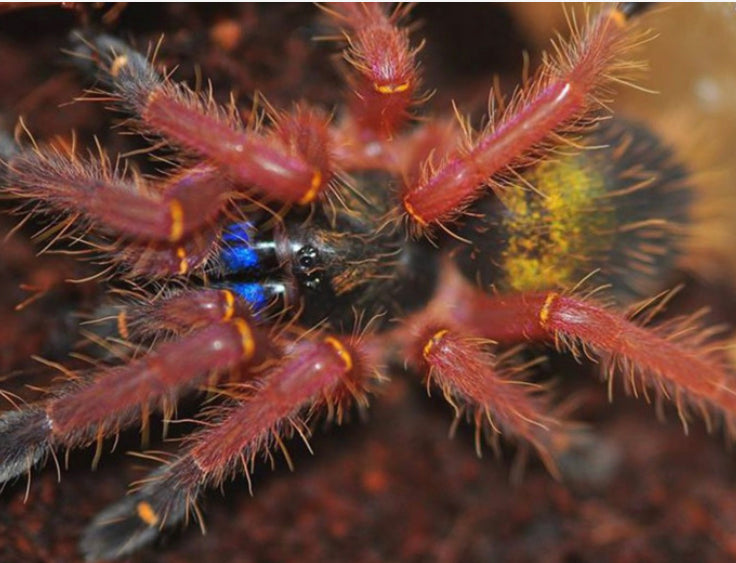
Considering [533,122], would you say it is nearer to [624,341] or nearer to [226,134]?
[624,341]

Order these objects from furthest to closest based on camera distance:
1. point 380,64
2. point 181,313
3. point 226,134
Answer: point 380,64
point 181,313
point 226,134

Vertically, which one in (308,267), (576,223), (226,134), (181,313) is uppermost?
(576,223)

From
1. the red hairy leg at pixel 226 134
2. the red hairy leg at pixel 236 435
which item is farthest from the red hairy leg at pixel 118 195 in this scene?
the red hairy leg at pixel 236 435

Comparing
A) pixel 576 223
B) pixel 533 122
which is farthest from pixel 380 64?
pixel 576 223

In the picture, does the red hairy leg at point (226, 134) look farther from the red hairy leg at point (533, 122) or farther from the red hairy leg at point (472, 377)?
the red hairy leg at point (472, 377)

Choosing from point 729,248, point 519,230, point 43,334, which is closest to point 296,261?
point 519,230

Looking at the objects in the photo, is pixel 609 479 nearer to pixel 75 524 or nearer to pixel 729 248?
pixel 729 248
